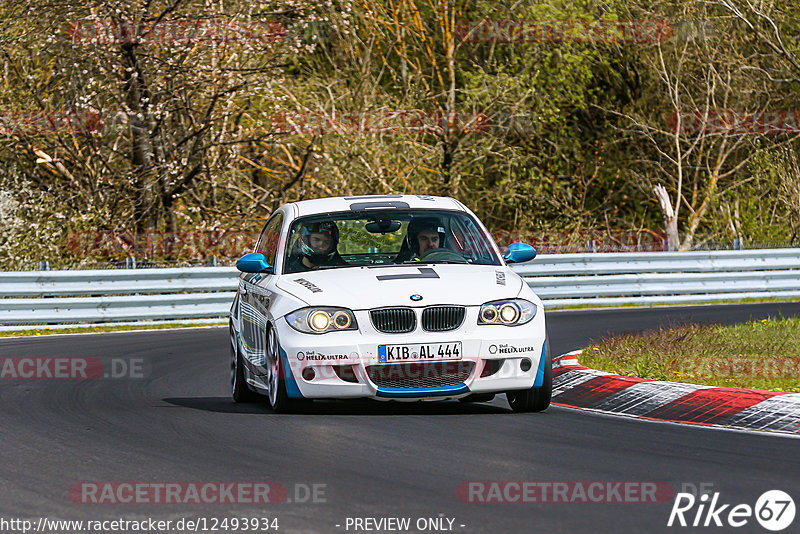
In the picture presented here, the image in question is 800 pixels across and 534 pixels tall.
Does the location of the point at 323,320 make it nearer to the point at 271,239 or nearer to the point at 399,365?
the point at 399,365

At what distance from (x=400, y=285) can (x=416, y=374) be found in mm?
656

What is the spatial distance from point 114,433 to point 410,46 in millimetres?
24791

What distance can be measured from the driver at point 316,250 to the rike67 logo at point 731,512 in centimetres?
467

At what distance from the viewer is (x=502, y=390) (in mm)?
9438

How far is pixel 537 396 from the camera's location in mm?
9719

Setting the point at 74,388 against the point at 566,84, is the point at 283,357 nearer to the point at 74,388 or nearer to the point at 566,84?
the point at 74,388

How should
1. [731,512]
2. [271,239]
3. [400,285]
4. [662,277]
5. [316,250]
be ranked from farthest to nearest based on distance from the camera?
1. [662,277]
2. [271,239]
3. [316,250]
4. [400,285]
5. [731,512]

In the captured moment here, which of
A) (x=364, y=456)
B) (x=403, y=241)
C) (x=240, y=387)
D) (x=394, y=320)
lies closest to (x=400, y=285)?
(x=394, y=320)

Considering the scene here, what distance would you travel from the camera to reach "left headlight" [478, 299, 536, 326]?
30.8 ft

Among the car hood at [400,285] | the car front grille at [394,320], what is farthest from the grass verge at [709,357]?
the car front grille at [394,320]

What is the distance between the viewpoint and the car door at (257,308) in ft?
33.2

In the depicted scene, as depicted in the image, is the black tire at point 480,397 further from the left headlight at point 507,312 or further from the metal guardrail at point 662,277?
the metal guardrail at point 662,277

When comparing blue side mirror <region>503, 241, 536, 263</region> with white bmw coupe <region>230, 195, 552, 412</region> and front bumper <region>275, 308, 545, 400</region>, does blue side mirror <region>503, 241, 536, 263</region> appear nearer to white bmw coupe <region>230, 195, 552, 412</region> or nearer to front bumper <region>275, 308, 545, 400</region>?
white bmw coupe <region>230, 195, 552, 412</region>

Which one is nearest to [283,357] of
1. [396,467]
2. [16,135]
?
[396,467]
